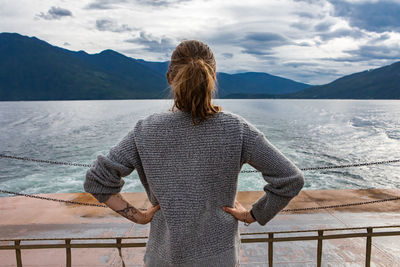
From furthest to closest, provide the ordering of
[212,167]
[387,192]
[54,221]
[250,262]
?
[387,192] < [54,221] < [250,262] < [212,167]

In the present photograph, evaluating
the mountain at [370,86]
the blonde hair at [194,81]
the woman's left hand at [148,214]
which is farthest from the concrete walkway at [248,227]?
the mountain at [370,86]

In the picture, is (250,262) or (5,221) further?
(5,221)

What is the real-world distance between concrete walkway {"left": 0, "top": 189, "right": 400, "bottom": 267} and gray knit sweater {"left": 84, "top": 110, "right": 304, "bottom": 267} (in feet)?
10.2

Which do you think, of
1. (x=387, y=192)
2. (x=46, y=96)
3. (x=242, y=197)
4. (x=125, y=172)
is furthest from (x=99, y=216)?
(x=46, y=96)

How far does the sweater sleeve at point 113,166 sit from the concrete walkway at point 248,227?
3.17 m

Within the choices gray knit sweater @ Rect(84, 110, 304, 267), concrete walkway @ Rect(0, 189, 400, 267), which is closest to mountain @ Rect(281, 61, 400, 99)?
concrete walkway @ Rect(0, 189, 400, 267)

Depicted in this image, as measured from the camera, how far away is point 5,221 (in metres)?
6.23

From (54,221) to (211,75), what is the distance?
245 inches

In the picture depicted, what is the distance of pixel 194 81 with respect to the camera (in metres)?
1.07

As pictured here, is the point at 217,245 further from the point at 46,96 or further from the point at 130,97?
the point at 46,96

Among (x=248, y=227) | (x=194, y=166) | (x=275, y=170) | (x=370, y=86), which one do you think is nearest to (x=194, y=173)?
(x=194, y=166)

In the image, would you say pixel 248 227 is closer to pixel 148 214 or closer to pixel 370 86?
pixel 148 214

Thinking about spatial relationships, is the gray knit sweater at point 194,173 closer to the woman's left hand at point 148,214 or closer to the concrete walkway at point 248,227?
the woman's left hand at point 148,214

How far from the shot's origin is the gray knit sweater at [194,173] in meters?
1.08
